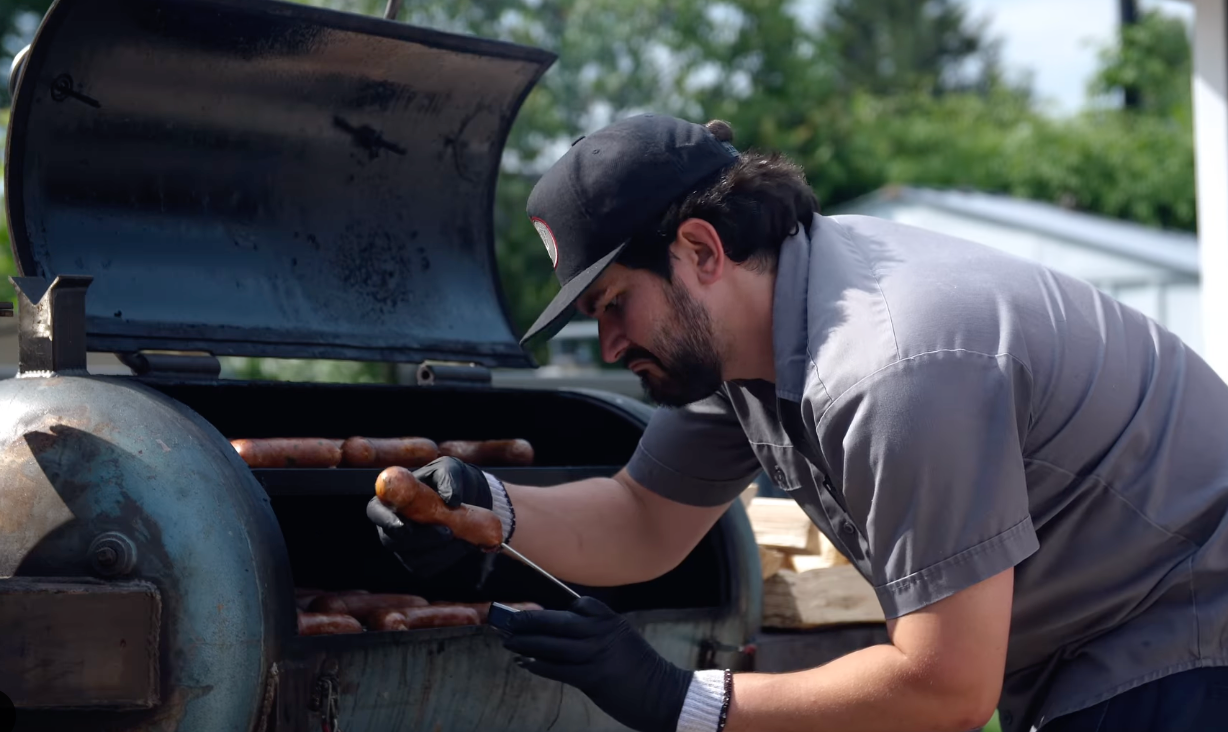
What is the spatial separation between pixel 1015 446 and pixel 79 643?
1491 mm

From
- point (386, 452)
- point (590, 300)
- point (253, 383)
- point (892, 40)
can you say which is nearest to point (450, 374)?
point (386, 452)

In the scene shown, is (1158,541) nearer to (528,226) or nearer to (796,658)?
(796,658)

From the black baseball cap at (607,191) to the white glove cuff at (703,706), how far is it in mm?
667

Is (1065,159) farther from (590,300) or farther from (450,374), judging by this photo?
(590,300)

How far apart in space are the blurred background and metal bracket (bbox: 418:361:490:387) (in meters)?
4.64

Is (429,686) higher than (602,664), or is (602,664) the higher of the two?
(602,664)

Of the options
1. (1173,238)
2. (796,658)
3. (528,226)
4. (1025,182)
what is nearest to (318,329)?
(796,658)

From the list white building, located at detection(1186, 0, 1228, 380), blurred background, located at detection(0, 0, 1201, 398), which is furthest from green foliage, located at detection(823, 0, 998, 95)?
→ white building, located at detection(1186, 0, 1228, 380)

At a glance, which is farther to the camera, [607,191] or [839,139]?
[839,139]

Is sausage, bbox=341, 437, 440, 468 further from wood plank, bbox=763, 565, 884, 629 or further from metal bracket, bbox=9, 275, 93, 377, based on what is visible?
wood plank, bbox=763, 565, 884, 629

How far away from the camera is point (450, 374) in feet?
11.4

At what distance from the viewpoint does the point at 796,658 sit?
3.39 metres

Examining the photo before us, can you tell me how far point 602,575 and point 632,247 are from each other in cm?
90

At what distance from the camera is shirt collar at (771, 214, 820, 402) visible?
2.31 meters
